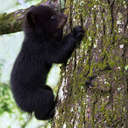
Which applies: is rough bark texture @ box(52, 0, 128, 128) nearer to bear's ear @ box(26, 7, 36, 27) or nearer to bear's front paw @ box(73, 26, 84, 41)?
bear's front paw @ box(73, 26, 84, 41)

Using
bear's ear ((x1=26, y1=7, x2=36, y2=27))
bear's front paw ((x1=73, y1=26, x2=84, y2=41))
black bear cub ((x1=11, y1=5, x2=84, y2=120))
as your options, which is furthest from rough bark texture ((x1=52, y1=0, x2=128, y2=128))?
bear's ear ((x1=26, y1=7, x2=36, y2=27))

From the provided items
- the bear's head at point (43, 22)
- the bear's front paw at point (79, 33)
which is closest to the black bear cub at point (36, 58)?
the bear's head at point (43, 22)

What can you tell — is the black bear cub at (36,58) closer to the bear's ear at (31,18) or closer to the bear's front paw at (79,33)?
the bear's ear at (31,18)

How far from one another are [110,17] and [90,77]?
616 millimetres

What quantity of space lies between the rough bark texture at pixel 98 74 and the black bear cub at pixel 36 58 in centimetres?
54

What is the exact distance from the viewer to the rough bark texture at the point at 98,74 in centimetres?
246

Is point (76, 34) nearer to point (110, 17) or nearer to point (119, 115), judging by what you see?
point (110, 17)

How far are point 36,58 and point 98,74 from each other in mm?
1182

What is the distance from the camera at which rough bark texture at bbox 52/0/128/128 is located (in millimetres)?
2455

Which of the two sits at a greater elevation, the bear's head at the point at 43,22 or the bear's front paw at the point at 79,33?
the bear's front paw at the point at 79,33

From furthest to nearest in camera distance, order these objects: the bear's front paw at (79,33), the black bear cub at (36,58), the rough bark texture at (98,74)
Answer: the black bear cub at (36,58) → the bear's front paw at (79,33) → the rough bark texture at (98,74)

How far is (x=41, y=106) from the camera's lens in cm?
339

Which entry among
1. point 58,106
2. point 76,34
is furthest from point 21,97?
point 76,34

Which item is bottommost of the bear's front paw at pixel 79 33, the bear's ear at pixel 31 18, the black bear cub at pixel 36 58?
the black bear cub at pixel 36 58
